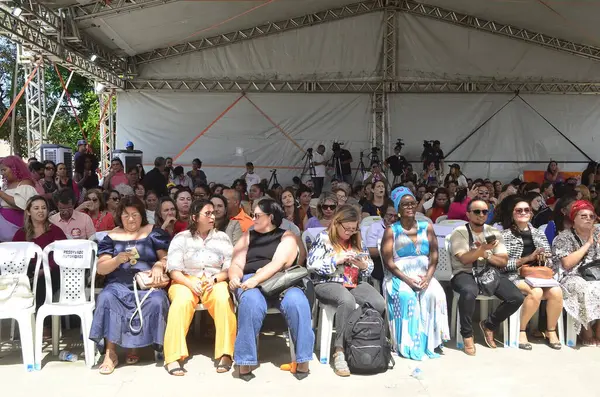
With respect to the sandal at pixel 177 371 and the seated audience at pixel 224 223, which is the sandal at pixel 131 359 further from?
the seated audience at pixel 224 223

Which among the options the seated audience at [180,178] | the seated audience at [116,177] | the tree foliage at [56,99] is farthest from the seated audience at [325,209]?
the tree foliage at [56,99]

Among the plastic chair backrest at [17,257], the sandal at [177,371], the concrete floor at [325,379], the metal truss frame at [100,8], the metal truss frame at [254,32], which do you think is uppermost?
the metal truss frame at [254,32]

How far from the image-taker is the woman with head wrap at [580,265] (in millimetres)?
3795

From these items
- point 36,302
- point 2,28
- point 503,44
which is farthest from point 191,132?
point 36,302

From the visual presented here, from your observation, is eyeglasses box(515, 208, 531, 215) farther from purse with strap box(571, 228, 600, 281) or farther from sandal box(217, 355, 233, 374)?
sandal box(217, 355, 233, 374)

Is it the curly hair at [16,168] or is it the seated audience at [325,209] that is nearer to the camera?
the seated audience at [325,209]

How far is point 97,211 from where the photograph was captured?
16.0ft

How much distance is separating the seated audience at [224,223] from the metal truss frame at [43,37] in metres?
4.52

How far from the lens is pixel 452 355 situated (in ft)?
11.9

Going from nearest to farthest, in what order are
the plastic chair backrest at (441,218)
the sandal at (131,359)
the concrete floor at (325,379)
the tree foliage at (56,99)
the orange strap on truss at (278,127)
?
the concrete floor at (325,379) < the sandal at (131,359) < the plastic chair backrest at (441,218) < the orange strap on truss at (278,127) < the tree foliage at (56,99)

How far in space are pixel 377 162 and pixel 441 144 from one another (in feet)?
5.71

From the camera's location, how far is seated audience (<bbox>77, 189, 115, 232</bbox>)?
4703 mm

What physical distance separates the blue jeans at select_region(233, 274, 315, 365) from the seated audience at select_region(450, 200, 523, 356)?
118 cm

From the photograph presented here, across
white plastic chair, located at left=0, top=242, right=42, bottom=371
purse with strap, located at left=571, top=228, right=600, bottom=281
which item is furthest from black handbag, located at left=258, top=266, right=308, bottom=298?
purse with strap, located at left=571, top=228, right=600, bottom=281
